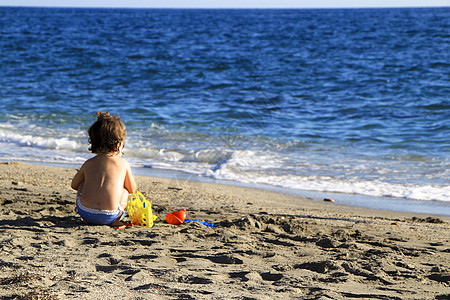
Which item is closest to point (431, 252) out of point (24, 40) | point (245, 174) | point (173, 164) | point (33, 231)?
point (33, 231)

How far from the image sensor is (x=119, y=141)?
392cm

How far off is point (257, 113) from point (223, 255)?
30.9 ft

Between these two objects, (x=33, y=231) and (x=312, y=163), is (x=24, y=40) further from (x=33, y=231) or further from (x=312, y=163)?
(x=33, y=231)

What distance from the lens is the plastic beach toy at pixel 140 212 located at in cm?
398

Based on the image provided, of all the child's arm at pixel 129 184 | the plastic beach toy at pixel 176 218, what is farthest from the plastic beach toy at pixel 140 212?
the plastic beach toy at pixel 176 218

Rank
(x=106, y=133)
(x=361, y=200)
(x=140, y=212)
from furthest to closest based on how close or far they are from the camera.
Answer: (x=361, y=200)
(x=140, y=212)
(x=106, y=133)

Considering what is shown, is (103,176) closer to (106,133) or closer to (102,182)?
(102,182)

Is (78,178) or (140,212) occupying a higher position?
(78,178)

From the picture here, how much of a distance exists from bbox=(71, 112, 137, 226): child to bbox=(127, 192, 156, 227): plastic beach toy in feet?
0.40

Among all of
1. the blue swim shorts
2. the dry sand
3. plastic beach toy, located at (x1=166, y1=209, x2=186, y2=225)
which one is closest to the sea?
the dry sand

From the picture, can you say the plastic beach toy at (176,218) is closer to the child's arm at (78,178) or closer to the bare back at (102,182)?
the bare back at (102,182)

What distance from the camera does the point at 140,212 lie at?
4.01m

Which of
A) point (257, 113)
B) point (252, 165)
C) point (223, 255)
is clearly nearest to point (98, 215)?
point (223, 255)

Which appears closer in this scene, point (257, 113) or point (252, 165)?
point (252, 165)
